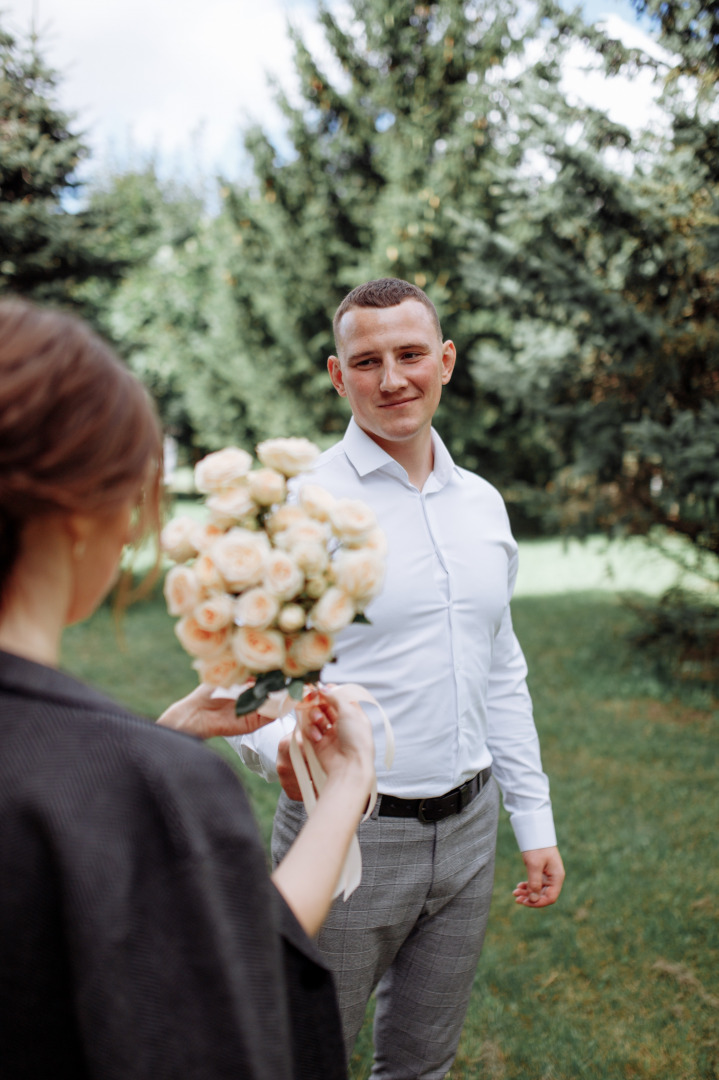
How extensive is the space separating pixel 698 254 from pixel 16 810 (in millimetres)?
6431

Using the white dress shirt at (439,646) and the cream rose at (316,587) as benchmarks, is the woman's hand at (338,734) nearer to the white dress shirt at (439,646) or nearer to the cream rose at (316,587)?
the cream rose at (316,587)

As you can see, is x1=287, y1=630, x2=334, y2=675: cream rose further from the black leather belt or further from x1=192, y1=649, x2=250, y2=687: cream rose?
the black leather belt

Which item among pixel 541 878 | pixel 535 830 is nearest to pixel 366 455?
pixel 535 830

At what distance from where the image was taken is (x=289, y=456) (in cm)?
142

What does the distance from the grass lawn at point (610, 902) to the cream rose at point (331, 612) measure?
725 millimetres

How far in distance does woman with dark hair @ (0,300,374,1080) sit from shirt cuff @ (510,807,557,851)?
1.39 metres

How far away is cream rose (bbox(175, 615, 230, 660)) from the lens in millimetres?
1289

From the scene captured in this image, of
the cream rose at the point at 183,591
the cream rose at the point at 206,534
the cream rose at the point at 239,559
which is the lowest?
the cream rose at the point at 183,591

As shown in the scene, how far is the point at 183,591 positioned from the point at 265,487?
0.23m

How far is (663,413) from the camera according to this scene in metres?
6.65

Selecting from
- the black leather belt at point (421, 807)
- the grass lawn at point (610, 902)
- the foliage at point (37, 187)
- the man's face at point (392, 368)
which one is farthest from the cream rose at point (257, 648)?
the foliage at point (37, 187)

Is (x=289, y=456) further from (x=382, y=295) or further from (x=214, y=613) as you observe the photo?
(x=382, y=295)

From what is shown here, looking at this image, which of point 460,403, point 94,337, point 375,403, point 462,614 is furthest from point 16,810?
point 460,403

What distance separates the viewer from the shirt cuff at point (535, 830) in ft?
7.50
